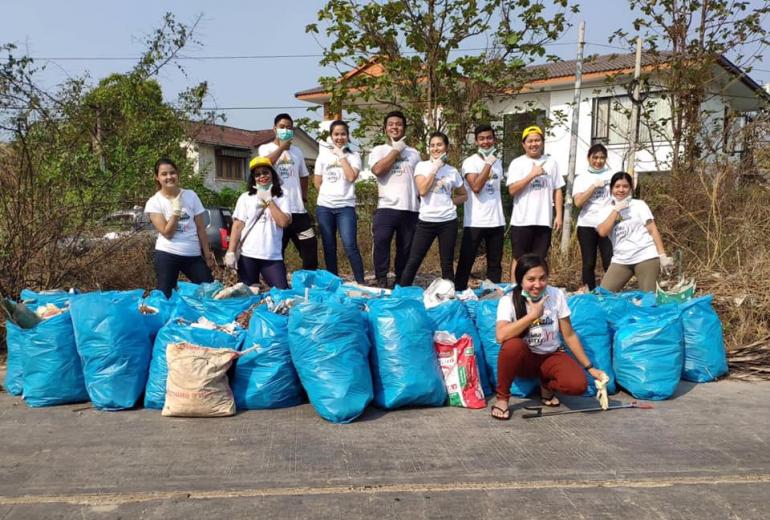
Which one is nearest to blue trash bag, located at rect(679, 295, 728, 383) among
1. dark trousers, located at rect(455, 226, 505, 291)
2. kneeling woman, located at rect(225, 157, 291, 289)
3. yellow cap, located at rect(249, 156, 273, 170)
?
dark trousers, located at rect(455, 226, 505, 291)

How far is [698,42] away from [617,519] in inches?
320

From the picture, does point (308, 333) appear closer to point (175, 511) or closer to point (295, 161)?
point (175, 511)

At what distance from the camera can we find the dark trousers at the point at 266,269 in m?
4.68

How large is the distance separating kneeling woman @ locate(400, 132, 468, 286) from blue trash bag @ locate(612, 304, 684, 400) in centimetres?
178

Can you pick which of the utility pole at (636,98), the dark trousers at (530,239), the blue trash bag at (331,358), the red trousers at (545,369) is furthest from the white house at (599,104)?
the blue trash bag at (331,358)

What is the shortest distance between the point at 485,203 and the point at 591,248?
1.00 m

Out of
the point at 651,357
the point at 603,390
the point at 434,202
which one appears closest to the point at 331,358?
the point at 603,390

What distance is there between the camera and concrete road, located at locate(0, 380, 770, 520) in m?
2.34

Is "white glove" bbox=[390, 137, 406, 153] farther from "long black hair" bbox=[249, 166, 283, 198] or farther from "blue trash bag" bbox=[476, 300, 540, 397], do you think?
"blue trash bag" bbox=[476, 300, 540, 397]

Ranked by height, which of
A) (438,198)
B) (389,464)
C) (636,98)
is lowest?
(389,464)

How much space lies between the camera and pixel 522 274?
340 centimetres

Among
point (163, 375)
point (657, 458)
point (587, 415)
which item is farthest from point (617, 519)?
point (163, 375)

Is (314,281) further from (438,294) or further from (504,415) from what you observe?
(504,415)

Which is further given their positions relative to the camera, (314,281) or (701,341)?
(314,281)
